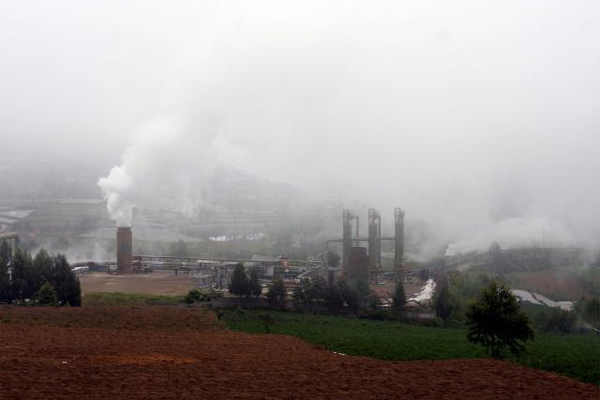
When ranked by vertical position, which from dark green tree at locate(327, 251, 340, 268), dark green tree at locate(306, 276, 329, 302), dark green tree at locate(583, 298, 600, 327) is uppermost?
dark green tree at locate(327, 251, 340, 268)

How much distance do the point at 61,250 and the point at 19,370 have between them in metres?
49.3

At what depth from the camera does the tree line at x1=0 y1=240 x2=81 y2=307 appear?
28453mm

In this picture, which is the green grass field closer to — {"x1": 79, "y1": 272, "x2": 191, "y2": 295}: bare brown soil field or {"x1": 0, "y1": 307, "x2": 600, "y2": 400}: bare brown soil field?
{"x1": 0, "y1": 307, "x2": 600, "y2": 400}: bare brown soil field

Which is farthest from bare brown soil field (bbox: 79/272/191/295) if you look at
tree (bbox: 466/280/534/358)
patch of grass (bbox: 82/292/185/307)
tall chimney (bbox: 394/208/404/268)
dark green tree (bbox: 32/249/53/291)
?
tree (bbox: 466/280/534/358)

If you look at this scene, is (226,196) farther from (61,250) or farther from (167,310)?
(167,310)

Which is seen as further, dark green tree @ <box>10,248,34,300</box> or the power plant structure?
the power plant structure

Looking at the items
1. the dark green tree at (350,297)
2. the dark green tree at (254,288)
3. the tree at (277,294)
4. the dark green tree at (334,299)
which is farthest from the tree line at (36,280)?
the dark green tree at (350,297)

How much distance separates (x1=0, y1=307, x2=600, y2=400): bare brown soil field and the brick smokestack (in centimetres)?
2672

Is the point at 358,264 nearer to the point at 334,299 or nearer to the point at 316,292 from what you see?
the point at 316,292

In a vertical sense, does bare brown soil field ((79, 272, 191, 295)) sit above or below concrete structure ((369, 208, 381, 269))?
below

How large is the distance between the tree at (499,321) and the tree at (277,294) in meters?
16.5

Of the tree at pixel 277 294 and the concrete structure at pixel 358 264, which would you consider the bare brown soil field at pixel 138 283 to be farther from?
the concrete structure at pixel 358 264

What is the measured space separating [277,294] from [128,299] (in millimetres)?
7735

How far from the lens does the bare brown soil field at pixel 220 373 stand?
9.31 m
